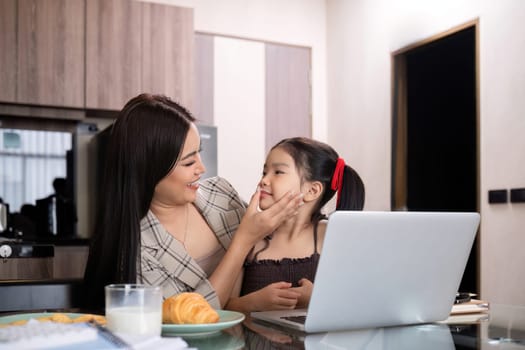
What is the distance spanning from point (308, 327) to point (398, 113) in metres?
3.33

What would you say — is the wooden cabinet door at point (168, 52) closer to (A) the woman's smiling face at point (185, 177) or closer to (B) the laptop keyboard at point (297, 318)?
(A) the woman's smiling face at point (185, 177)

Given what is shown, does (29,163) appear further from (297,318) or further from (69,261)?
(297,318)

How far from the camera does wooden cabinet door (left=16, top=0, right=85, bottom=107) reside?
12.2ft

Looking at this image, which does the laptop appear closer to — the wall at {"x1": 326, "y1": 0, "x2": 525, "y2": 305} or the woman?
the woman

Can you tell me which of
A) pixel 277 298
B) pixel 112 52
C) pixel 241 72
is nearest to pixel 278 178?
pixel 277 298

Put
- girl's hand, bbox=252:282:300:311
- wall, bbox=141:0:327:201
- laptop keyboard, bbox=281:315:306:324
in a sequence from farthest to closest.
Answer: wall, bbox=141:0:327:201 < girl's hand, bbox=252:282:300:311 < laptop keyboard, bbox=281:315:306:324

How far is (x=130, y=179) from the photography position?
174 centimetres

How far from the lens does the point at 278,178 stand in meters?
1.93

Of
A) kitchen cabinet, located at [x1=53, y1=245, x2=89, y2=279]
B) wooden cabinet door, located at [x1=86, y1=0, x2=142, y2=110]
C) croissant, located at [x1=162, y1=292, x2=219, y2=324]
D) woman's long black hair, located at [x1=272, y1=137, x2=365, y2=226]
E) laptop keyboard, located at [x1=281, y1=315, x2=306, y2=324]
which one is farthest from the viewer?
wooden cabinet door, located at [x1=86, y1=0, x2=142, y2=110]

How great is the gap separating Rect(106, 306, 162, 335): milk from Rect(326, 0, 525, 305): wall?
2.67m

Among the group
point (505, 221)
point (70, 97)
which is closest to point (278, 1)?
point (70, 97)

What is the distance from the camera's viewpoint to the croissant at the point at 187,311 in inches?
41.0

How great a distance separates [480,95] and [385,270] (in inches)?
104

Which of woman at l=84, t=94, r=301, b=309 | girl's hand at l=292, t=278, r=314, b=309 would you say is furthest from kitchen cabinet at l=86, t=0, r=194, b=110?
girl's hand at l=292, t=278, r=314, b=309
